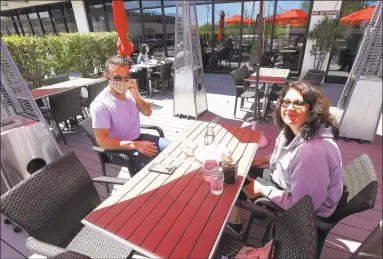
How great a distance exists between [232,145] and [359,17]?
5.85 metres

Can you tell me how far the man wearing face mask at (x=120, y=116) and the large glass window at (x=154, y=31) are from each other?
6731 mm

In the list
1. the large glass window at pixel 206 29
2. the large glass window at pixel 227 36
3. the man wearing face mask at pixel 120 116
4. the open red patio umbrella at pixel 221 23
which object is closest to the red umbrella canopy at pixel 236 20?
the large glass window at pixel 227 36

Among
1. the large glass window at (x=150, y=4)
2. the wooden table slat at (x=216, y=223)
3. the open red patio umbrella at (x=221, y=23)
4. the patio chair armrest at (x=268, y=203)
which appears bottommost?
the patio chair armrest at (x=268, y=203)

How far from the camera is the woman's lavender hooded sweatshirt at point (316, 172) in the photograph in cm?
114

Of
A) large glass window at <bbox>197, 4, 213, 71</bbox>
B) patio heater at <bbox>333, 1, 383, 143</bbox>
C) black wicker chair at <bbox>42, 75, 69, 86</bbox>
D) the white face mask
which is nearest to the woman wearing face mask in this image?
the white face mask

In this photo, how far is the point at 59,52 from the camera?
5.68 metres

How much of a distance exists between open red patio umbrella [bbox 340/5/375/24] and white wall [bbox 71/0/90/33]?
9939 mm

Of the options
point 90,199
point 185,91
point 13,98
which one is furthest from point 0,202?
point 185,91

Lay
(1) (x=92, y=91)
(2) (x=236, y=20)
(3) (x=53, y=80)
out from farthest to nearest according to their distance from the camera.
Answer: (2) (x=236, y=20)
(3) (x=53, y=80)
(1) (x=92, y=91)

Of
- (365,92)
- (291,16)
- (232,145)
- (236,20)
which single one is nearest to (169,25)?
(236,20)

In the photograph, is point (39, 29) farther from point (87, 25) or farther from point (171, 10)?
point (171, 10)

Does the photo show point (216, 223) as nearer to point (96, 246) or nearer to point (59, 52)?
point (96, 246)

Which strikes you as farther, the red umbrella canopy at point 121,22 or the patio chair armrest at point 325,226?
the red umbrella canopy at point 121,22

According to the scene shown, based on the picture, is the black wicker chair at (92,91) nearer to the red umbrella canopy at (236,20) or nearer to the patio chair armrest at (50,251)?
the patio chair armrest at (50,251)
